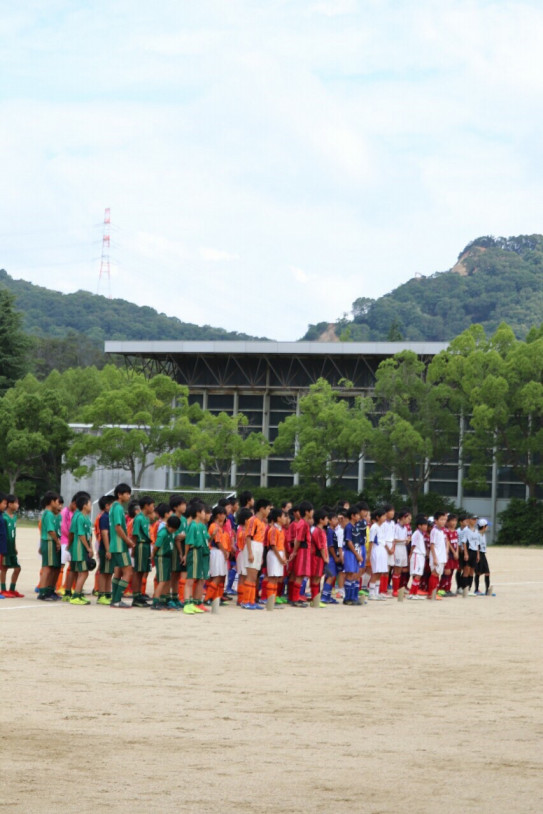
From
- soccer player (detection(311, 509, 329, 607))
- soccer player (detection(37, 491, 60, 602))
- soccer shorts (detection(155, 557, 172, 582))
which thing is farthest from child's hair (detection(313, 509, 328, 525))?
soccer player (detection(37, 491, 60, 602))

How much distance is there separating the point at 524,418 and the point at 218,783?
42.9 metres

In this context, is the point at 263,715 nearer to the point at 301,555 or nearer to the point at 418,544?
the point at 301,555

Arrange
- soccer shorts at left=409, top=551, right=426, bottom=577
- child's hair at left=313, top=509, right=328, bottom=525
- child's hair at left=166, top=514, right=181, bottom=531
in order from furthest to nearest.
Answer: soccer shorts at left=409, top=551, right=426, bottom=577 < child's hair at left=313, top=509, right=328, bottom=525 < child's hair at left=166, top=514, right=181, bottom=531

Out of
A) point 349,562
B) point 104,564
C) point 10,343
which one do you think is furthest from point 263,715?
point 10,343

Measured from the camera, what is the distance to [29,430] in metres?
54.1

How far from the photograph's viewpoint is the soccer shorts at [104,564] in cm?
1567

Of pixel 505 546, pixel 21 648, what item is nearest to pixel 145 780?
pixel 21 648

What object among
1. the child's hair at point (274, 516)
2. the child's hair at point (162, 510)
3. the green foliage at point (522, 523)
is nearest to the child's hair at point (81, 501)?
the child's hair at point (162, 510)

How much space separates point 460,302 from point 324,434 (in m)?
93.9

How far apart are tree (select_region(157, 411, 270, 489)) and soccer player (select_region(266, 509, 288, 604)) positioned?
3113 centimetres

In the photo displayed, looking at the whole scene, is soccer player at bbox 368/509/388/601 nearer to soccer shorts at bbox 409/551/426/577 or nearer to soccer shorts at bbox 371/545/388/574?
Result: soccer shorts at bbox 371/545/388/574

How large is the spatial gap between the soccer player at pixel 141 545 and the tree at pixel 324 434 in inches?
1249

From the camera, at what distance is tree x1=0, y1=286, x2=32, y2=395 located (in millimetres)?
63312

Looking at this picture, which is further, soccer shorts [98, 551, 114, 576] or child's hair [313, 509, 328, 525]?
child's hair [313, 509, 328, 525]
